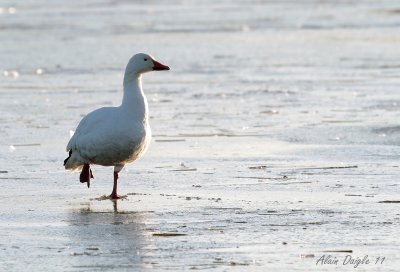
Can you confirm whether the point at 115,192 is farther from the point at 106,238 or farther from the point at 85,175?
the point at 106,238

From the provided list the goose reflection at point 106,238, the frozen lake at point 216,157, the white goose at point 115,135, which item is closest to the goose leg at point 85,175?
the white goose at point 115,135

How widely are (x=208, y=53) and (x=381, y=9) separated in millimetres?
14258

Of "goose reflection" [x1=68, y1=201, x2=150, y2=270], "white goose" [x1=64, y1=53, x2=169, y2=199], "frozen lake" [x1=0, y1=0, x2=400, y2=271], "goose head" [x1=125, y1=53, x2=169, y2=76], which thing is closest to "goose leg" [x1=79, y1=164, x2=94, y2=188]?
"white goose" [x1=64, y1=53, x2=169, y2=199]

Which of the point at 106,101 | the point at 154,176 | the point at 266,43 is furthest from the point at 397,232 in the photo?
the point at 266,43

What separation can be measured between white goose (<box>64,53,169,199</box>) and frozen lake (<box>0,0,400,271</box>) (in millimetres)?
340

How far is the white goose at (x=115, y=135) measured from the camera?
948cm

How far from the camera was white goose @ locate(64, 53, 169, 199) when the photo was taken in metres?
9.48

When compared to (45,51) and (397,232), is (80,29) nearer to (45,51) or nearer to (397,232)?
(45,51)

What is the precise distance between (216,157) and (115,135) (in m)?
2.30

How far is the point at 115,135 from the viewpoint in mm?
9461

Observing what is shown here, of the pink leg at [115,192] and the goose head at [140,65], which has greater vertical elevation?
the goose head at [140,65]

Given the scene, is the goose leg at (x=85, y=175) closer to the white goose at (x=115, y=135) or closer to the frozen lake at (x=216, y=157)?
the white goose at (x=115, y=135)

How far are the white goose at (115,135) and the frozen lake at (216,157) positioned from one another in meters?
0.34

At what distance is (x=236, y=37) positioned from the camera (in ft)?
90.2
